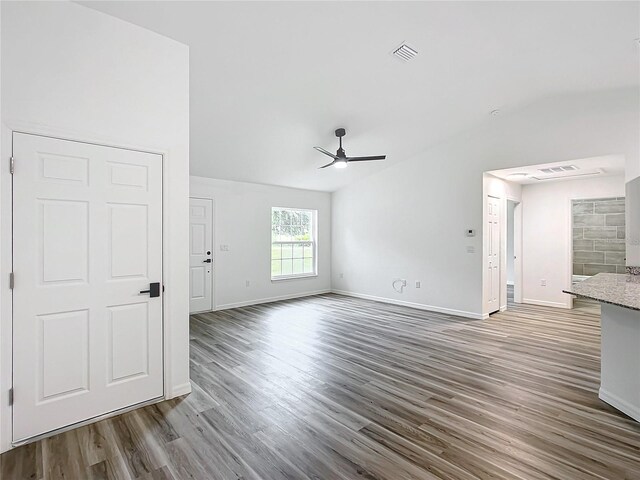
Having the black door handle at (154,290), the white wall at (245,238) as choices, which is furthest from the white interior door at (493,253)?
the black door handle at (154,290)

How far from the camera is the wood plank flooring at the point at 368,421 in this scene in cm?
A: 190

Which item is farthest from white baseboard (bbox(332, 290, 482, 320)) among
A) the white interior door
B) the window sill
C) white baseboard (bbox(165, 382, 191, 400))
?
white baseboard (bbox(165, 382, 191, 400))

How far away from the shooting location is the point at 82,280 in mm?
2371

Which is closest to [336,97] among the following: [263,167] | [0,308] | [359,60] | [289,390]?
[359,60]

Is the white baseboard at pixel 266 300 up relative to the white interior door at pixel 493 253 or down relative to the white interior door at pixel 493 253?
down

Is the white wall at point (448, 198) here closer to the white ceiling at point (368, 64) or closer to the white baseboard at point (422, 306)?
the white baseboard at point (422, 306)

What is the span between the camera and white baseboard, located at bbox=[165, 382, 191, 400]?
2736 millimetres

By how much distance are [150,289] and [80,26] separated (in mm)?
2006

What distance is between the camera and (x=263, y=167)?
5.79 m

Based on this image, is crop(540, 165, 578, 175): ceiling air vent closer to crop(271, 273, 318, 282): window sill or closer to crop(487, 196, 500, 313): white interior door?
crop(487, 196, 500, 313): white interior door

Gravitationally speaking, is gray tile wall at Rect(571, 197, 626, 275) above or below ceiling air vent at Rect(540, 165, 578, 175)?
below

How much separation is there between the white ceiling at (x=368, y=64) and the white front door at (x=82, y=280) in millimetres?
1222

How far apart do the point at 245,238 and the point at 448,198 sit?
3.87 metres

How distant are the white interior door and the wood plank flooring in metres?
1.49
